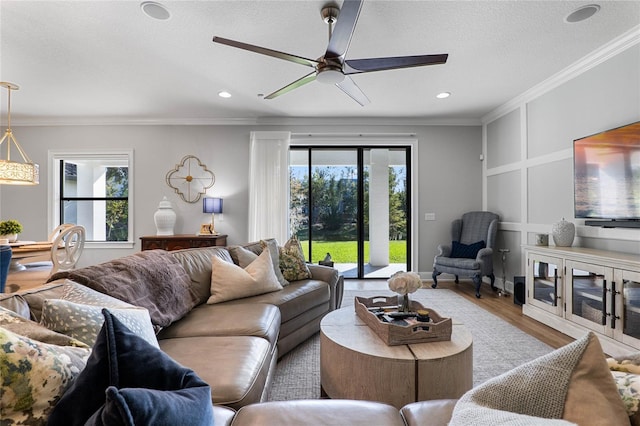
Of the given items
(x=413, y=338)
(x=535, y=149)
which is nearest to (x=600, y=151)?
(x=535, y=149)

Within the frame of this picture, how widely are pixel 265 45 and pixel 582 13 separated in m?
2.47

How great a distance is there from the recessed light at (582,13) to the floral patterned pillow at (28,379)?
11.3 ft

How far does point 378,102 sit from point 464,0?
207 centimetres

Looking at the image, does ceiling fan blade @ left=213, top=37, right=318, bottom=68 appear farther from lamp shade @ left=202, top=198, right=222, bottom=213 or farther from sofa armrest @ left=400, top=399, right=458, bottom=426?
lamp shade @ left=202, top=198, right=222, bottom=213

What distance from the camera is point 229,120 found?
4.93 m

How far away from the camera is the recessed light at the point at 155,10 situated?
219 cm

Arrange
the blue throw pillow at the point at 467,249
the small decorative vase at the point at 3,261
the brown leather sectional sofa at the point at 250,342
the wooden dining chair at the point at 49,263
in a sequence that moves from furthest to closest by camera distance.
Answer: the blue throw pillow at the point at 467,249 < the wooden dining chair at the point at 49,263 < the small decorative vase at the point at 3,261 < the brown leather sectional sofa at the point at 250,342

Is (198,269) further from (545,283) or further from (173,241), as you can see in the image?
(545,283)

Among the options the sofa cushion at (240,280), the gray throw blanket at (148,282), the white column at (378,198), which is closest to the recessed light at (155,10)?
the gray throw blanket at (148,282)

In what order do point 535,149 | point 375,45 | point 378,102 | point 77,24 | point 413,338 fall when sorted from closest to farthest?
1. point 413,338
2. point 77,24
3. point 375,45
4. point 535,149
5. point 378,102

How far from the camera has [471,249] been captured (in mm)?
4348

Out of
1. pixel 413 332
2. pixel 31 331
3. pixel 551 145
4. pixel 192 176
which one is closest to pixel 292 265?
pixel 413 332

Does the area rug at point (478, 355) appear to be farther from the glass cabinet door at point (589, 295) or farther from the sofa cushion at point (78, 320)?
the sofa cushion at point (78, 320)

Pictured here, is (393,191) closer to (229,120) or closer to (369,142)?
(369,142)
